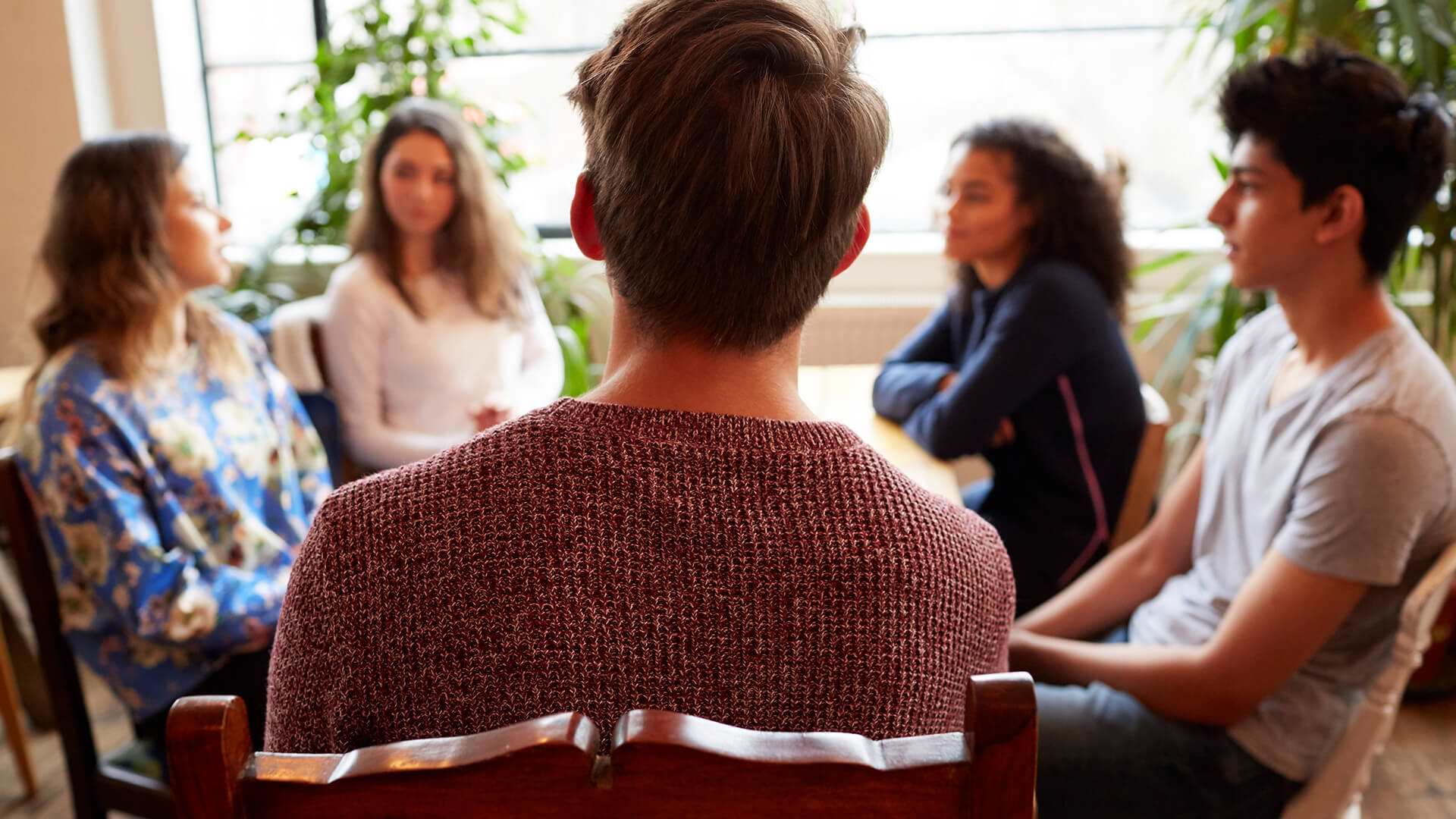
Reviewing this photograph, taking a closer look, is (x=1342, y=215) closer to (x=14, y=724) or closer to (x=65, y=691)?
(x=65, y=691)

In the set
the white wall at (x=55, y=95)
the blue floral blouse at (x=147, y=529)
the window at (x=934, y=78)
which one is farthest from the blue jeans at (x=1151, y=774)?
the white wall at (x=55, y=95)

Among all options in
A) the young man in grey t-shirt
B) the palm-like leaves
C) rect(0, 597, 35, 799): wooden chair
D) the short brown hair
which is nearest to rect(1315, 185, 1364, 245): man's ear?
the young man in grey t-shirt

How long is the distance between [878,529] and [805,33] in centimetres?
33

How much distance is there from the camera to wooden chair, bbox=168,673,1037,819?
0.58 meters

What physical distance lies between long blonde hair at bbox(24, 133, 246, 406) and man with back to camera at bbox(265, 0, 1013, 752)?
1277 mm

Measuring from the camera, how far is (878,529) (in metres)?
0.76

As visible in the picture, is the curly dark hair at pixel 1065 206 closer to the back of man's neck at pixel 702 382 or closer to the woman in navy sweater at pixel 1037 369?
the woman in navy sweater at pixel 1037 369

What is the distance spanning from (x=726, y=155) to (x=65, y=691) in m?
1.41

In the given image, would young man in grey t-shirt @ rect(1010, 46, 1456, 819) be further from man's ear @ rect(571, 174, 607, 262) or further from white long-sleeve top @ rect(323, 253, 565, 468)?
white long-sleeve top @ rect(323, 253, 565, 468)

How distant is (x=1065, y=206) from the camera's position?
2088 millimetres

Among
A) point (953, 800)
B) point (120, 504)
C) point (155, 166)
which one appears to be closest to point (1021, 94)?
point (155, 166)

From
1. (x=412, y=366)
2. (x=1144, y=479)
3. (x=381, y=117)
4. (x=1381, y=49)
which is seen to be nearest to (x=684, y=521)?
(x=1144, y=479)

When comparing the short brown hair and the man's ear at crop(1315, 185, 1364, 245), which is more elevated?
the short brown hair

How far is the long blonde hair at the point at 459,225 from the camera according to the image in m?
2.57
